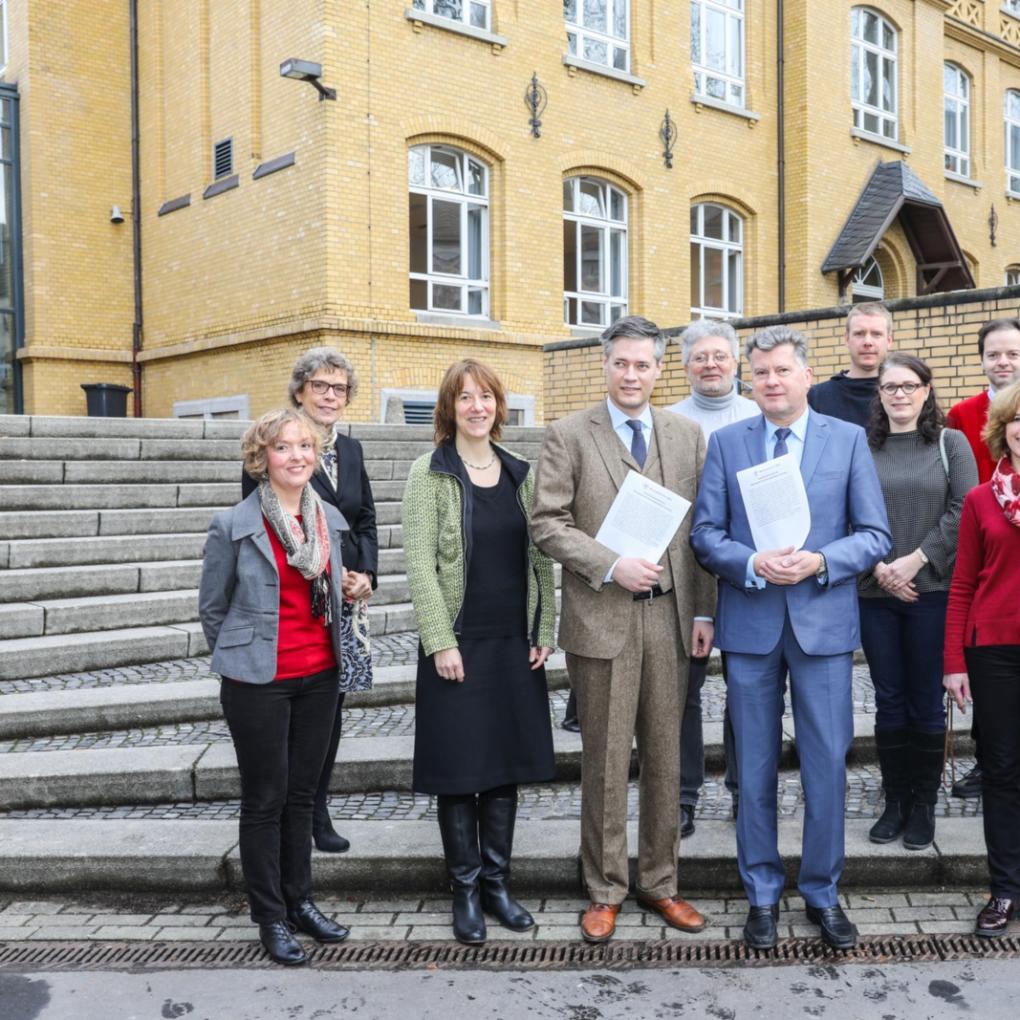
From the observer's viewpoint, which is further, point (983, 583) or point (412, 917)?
point (412, 917)

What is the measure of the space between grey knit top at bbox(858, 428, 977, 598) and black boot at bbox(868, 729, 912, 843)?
23.3 inches

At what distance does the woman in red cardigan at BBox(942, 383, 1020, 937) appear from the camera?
3.79 meters

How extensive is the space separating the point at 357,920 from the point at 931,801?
2.28m

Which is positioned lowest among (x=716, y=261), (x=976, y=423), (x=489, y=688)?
(x=489, y=688)

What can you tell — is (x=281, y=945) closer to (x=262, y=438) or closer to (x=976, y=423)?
(x=262, y=438)

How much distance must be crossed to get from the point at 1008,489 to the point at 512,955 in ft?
7.69

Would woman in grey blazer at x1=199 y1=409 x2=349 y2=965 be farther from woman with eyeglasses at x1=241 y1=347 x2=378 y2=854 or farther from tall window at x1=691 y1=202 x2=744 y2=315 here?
tall window at x1=691 y1=202 x2=744 y2=315

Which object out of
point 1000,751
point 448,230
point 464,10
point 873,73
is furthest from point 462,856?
point 873,73

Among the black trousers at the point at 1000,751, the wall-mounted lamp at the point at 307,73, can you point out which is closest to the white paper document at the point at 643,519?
the black trousers at the point at 1000,751

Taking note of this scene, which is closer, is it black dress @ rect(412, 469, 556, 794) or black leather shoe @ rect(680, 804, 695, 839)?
black dress @ rect(412, 469, 556, 794)

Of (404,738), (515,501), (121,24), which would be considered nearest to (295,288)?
(121,24)

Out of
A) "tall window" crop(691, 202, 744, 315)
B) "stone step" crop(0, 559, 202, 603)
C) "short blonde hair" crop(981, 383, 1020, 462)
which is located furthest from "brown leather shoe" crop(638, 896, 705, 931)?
"tall window" crop(691, 202, 744, 315)

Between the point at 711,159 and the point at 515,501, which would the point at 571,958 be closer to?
the point at 515,501

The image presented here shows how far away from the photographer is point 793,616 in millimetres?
3705
